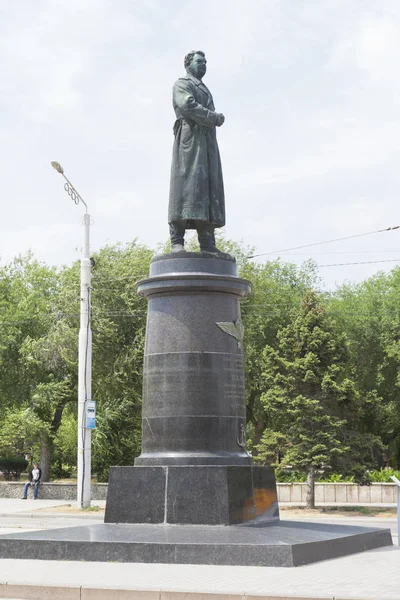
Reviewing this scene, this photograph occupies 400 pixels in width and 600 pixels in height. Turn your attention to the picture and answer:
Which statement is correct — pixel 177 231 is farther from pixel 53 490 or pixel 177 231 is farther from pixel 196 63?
pixel 53 490

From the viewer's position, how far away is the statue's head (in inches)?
603

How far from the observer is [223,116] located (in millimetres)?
15016

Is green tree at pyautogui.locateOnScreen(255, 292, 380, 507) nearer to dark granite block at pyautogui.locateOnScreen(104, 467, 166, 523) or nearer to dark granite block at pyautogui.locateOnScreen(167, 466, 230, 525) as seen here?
dark granite block at pyautogui.locateOnScreen(104, 467, 166, 523)

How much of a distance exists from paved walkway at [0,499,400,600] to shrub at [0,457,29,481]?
34.7 metres

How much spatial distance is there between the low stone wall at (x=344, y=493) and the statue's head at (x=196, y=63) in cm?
1914

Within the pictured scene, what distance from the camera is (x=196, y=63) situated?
1530 centimetres

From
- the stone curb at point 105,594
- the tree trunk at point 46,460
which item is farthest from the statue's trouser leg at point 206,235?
the tree trunk at point 46,460

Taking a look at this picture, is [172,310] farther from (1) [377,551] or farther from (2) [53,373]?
(2) [53,373]

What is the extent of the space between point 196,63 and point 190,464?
21.5 ft

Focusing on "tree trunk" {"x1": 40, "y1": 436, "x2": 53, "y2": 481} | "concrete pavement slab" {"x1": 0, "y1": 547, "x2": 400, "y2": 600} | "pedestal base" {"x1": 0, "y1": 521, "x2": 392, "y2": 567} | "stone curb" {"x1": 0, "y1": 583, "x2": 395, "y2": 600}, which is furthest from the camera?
"tree trunk" {"x1": 40, "y1": 436, "x2": 53, "y2": 481}

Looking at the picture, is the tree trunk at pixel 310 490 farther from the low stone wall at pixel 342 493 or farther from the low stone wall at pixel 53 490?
the low stone wall at pixel 53 490

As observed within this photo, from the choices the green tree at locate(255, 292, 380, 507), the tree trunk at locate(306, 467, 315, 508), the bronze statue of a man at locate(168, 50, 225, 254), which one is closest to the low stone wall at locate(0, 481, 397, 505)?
the green tree at locate(255, 292, 380, 507)

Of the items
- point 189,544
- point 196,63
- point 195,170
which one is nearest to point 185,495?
point 189,544

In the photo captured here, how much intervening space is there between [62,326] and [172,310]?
23.7 metres
